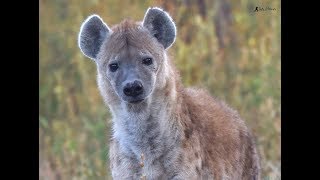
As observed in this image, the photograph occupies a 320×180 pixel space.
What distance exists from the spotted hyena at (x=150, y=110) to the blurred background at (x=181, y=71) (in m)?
1.51

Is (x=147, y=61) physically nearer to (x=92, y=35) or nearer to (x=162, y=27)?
(x=162, y=27)

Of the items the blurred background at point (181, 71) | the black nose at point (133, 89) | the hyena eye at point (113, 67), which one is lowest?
the blurred background at point (181, 71)

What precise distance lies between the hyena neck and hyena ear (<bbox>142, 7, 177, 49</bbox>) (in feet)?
1.07

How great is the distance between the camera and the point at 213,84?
467 inches

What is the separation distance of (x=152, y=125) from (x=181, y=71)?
381 centimetres

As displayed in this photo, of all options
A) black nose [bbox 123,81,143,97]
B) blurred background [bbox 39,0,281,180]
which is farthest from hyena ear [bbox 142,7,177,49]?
blurred background [bbox 39,0,281,180]

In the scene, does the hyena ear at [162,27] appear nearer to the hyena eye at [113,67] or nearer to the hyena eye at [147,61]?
the hyena eye at [147,61]

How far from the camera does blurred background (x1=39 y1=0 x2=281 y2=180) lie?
10656 millimetres

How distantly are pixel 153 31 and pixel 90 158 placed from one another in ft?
10.4

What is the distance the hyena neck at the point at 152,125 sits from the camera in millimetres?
7688

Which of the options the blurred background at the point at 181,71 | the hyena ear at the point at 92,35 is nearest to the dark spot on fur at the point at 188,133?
the hyena ear at the point at 92,35

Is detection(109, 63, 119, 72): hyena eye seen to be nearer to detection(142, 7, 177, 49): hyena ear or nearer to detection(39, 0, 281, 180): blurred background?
detection(142, 7, 177, 49): hyena ear

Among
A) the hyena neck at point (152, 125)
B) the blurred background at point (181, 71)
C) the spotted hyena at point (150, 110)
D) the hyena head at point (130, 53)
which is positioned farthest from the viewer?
the blurred background at point (181, 71)

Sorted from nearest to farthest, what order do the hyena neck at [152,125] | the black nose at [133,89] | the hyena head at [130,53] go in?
the black nose at [133,89], the hyena head at [130,53], the hyena neck at [152,125]
